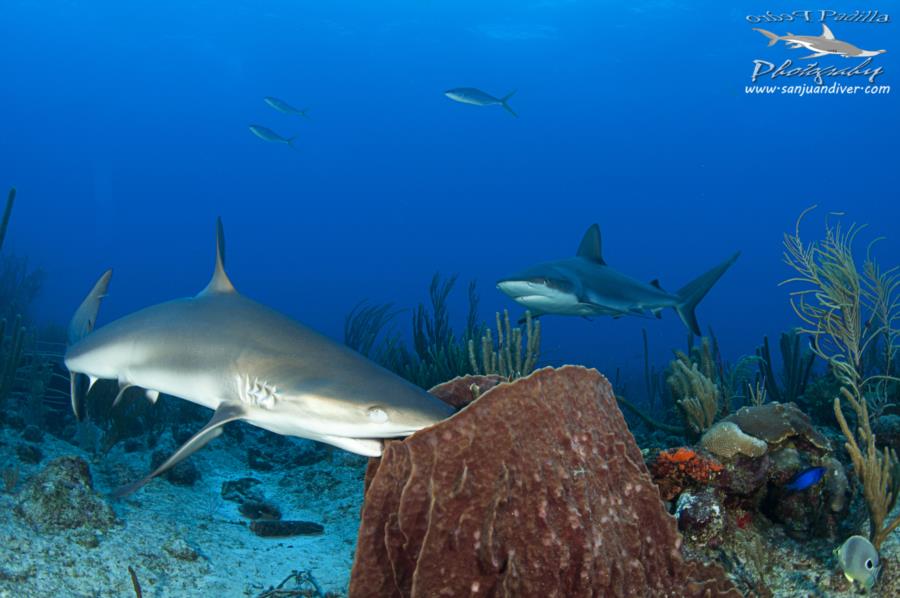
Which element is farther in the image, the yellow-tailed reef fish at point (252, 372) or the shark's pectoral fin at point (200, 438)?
the shark's pectoral fin at point (200, 438)

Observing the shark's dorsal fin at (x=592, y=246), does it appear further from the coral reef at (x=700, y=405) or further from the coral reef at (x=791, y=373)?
the coral reef at (x=700, y=405)

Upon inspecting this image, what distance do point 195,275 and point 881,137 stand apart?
130619mm

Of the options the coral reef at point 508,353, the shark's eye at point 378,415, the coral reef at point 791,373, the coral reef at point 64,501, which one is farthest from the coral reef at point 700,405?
the coral reef at point 64,501

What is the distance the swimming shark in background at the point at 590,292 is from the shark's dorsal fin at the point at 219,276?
4328 millimetres

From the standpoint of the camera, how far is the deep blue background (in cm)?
7112

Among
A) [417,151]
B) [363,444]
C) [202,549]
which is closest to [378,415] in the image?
[363,444]

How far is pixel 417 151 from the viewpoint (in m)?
113

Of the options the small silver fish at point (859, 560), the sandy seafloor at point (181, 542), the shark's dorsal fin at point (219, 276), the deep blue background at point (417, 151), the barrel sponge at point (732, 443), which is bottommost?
the sandy seafloor at point (181, 542)

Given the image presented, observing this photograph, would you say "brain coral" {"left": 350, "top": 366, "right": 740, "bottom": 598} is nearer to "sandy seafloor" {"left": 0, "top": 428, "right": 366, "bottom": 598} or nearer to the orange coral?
the orange coral

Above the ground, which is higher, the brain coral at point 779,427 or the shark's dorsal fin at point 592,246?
the shark's dorsal fin at point 592,246

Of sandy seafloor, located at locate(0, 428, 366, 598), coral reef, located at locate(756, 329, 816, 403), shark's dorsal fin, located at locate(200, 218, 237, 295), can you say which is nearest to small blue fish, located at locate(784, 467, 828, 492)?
→ sandy seafloor, located at locate(0, 428, 366, 598)

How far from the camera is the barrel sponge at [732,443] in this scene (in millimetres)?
3721

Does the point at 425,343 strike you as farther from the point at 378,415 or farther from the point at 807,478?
the point at 378,415

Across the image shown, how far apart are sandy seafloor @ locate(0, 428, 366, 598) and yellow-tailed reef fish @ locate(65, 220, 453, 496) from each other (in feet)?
3.42
